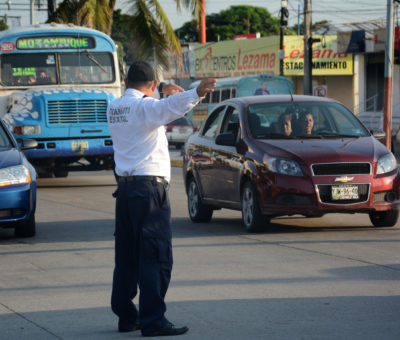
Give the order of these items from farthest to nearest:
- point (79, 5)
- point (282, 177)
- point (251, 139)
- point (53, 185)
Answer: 1. point (79, 5)
2. point (53, 185)
3. point (251, 139)
4. point (282, 177)

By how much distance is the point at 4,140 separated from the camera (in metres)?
12.2

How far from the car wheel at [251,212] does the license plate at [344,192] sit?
0.92 m

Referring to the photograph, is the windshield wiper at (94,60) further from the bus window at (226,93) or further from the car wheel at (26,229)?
the bus window at (226,93)

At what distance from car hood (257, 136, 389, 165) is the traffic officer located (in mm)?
4785

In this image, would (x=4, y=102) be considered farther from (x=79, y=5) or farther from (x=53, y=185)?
(x=79, y=5)

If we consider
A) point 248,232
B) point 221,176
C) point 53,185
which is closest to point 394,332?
point 248,232

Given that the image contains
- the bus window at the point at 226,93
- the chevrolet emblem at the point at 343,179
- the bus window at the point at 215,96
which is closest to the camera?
the chevrolet emblem at the point at 343,179

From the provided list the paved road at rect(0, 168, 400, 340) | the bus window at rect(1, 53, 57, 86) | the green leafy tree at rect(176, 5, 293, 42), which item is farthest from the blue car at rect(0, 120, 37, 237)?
the green leafy tree at rect(176, 5, 293, 42)

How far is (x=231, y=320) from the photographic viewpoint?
20.8 ft

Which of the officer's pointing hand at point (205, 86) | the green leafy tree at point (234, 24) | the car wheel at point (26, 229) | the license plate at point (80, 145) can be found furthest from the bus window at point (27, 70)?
the green leafy tree at point (234, 24)

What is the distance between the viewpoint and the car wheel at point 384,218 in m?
11.4

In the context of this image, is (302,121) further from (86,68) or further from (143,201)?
(86,68)

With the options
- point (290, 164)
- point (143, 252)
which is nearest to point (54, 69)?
point (290, 164)

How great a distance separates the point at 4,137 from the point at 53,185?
8.91 m
